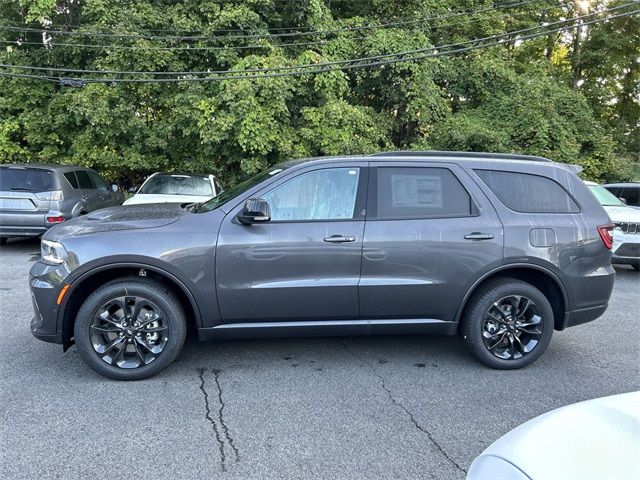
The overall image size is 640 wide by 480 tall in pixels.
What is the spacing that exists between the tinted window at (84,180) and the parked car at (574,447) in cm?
1016

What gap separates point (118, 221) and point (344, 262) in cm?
192

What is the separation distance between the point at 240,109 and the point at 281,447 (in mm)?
9816

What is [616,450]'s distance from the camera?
1.56 meters

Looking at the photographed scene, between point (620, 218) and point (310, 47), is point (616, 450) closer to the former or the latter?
point (620, 218)

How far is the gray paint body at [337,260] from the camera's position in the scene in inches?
146

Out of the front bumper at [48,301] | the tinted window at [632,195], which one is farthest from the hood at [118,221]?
the tinted window at [632,195]

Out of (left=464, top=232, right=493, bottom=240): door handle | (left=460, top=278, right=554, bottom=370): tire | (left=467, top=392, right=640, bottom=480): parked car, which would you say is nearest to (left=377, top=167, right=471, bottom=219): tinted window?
(left=464, top=232, right=493, bottom=240): door handle

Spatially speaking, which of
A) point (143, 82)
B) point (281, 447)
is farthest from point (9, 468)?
point (143, 82)

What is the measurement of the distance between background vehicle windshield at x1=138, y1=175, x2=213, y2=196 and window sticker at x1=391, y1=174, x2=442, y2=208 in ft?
21.2

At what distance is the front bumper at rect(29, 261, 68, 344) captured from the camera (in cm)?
366

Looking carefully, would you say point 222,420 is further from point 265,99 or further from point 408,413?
point 265,99

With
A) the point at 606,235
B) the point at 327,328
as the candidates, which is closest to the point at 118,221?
the point at 327,328

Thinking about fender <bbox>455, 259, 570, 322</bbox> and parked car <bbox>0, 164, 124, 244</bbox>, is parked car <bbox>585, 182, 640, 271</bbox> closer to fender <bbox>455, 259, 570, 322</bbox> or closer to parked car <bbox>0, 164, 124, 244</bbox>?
fender <bbox>455, 259, 570, 322</bbox>

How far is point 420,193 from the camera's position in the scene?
4.12 m
